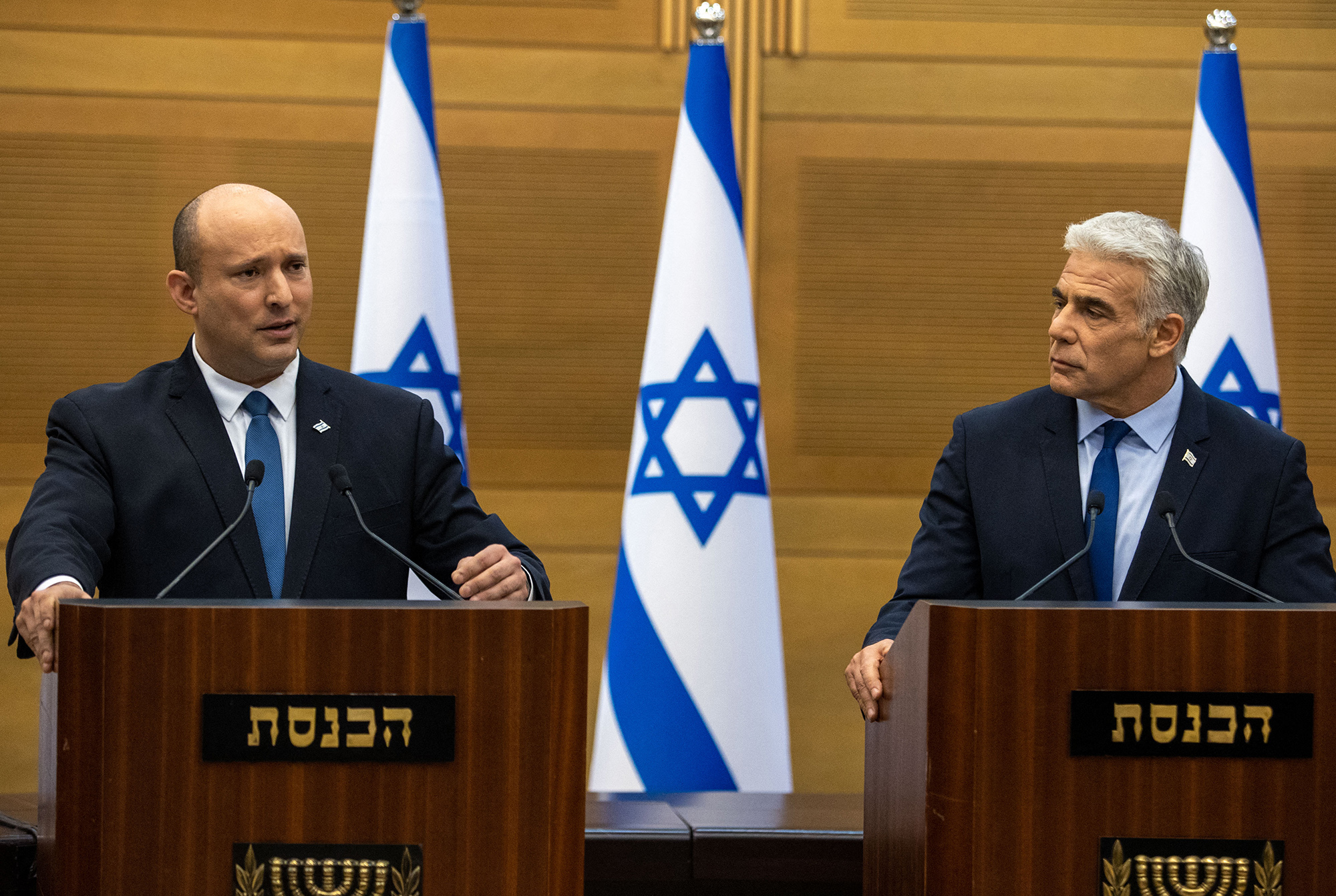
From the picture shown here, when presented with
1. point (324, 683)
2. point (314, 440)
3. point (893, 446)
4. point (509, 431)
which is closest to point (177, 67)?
point (509, 431)

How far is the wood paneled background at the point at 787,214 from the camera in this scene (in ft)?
16.3

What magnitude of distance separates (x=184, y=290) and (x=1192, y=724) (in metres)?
1.60

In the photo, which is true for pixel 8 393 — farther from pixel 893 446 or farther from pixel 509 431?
pixel 893 446

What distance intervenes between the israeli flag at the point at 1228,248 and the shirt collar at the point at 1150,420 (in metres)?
1.63

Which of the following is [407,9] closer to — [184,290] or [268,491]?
[184,290]

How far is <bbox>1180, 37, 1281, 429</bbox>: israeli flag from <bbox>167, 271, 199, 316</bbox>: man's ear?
2.64 metres

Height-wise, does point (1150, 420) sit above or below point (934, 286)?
below

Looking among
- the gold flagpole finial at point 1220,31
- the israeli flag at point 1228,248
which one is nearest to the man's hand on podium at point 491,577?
the israeli flag at point 1228,248

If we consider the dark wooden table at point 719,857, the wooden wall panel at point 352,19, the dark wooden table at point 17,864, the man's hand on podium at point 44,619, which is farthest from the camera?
the wooden wall panel at point 352,19

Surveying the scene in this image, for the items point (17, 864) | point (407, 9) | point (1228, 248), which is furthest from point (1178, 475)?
point (407, 9)

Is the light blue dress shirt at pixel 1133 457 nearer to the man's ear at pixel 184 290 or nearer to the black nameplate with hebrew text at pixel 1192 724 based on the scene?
the black nameplate with hebrew text at pixel 1192 724

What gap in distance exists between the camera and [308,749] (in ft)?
4.77

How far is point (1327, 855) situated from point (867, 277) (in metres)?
3.73

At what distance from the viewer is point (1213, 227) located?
148 inches
